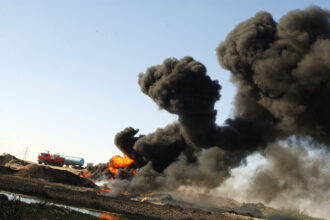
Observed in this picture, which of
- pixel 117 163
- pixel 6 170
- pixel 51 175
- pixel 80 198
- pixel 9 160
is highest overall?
pixel 117 163

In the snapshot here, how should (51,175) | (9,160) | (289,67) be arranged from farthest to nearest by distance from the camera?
(9,160), (51,175), (289,67)

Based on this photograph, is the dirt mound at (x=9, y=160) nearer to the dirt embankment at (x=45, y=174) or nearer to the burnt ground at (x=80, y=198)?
the burnt ground at (x=80, y=198)

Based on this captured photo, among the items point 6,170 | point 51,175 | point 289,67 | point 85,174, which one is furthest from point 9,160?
point 289,67

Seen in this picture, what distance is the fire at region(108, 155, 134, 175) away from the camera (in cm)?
9144

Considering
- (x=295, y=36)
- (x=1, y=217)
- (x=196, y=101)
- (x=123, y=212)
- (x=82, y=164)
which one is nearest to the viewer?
(x=1, y=217)

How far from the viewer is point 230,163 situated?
67.6 m

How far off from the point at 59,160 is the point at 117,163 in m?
22.1

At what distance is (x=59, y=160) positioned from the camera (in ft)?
348

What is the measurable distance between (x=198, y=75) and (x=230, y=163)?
19.2 meters

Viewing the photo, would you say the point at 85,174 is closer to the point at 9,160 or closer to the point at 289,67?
the point at 9,160

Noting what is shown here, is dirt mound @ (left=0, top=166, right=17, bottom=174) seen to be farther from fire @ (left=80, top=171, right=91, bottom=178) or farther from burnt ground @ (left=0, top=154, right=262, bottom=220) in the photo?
fire @ (left=80, top=171, right=91, bottom=178)

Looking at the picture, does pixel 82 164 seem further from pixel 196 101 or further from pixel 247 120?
pixel 247 120

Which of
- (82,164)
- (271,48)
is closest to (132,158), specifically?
(82,164)

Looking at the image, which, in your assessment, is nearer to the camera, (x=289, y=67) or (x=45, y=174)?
(x=289, y=67)
